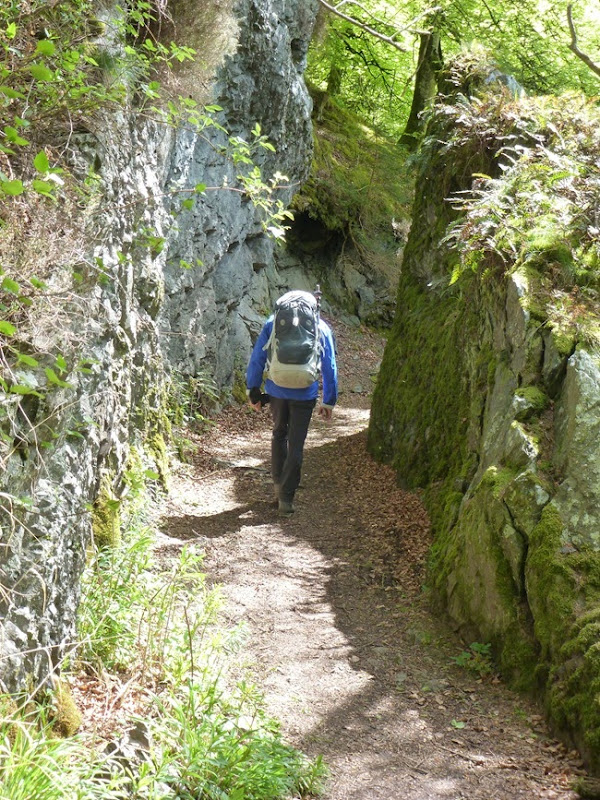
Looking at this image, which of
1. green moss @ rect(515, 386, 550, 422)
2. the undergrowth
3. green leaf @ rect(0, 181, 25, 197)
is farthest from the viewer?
green moss @ rect(515, 386, 550, 422)

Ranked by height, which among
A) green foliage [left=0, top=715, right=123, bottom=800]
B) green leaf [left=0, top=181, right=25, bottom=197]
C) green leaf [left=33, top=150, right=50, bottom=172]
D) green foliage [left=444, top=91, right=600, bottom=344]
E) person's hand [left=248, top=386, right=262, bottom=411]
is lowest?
green foliage [left=0, top=715, right=123, bottom=800]

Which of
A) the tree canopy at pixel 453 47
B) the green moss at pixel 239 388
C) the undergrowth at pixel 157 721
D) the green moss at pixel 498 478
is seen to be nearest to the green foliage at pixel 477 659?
the green moss at pixel 498 478

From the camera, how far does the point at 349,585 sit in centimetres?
612

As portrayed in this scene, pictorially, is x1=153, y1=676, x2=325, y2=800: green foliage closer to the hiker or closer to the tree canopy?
the hiker

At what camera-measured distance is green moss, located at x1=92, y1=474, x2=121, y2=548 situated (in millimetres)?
→ 5402

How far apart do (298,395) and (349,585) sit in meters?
2.04

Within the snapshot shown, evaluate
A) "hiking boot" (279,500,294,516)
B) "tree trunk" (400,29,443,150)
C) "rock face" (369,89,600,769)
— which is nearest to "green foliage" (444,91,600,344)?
"rock face" (369,89,600,769)

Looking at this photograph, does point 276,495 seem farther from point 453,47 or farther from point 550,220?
A: point 453,47

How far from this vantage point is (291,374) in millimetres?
7148

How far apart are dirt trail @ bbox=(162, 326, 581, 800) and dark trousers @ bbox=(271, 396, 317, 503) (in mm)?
351

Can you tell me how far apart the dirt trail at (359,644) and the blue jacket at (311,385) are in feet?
4.08

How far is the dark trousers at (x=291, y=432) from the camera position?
293 inches

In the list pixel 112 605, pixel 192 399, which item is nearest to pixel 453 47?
pixel 192 399

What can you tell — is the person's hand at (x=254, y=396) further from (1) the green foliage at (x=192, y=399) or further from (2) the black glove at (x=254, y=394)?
(1) the green foliage at (x=192, y=399)
